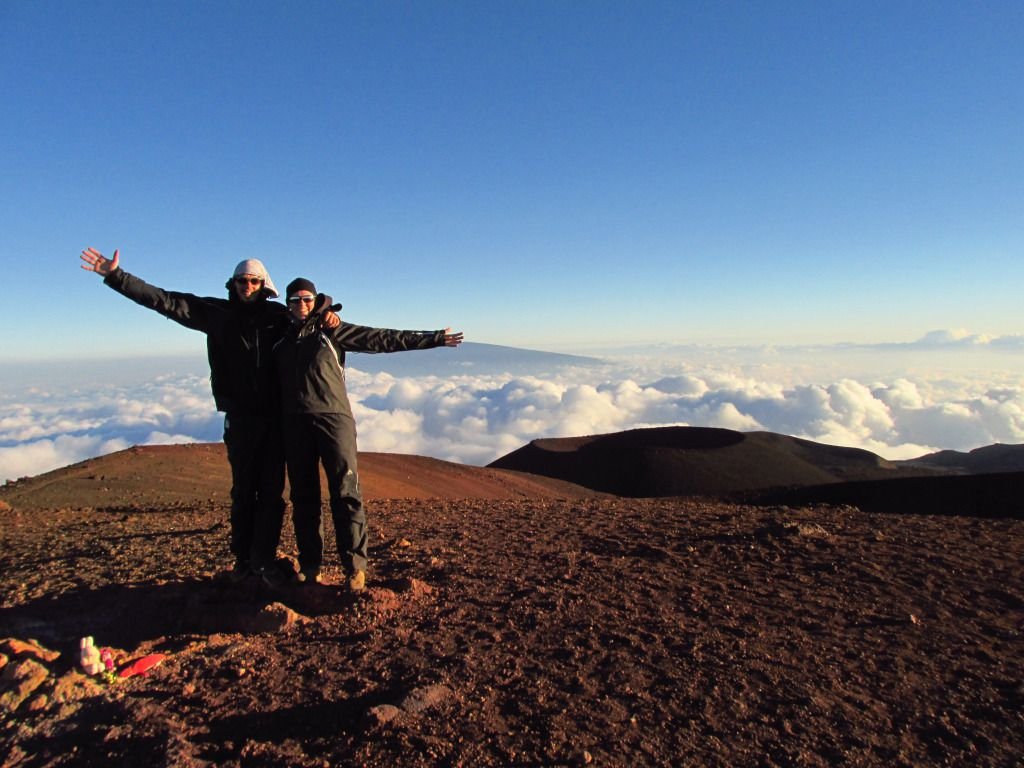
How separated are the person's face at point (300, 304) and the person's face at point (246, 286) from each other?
26cm

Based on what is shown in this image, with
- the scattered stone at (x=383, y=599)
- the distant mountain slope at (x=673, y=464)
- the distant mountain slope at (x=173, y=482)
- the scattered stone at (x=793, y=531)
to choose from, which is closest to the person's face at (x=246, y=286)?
the scattered stone at (x=383, y=599)

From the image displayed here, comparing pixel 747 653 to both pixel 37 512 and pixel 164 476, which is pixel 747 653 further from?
pixel 164 476

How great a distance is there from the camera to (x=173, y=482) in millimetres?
12383

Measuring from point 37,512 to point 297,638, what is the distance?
7.67 metres

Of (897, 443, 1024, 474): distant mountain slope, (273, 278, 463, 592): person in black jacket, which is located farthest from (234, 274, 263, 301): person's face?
(897, 443, 1024, 474): distant mountain slope

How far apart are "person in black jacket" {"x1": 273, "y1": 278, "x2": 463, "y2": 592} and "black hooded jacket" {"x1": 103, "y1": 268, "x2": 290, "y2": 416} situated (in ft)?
0.30

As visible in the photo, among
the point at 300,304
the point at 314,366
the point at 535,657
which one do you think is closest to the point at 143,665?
the point at 314,366

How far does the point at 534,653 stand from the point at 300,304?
7.18 ft

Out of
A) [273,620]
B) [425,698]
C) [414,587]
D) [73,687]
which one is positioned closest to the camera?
[425,698]

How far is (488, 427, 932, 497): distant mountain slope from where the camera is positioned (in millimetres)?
32469

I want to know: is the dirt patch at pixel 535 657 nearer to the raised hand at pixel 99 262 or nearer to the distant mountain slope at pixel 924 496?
the raised hand at pixel 99 262

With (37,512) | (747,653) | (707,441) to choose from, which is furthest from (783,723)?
(707,441)

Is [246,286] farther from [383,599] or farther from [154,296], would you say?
[383,599]

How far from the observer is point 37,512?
28.7 feet
